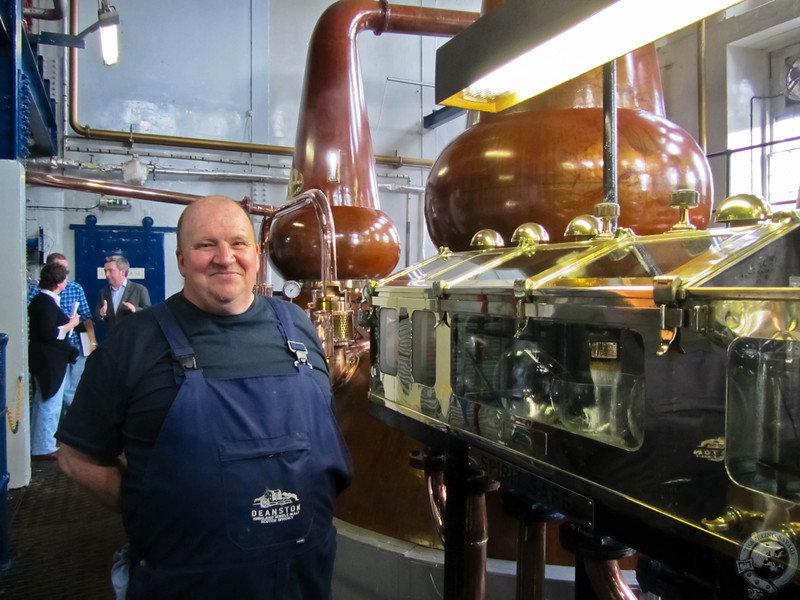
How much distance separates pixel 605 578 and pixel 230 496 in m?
0.78

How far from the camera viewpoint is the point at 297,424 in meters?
1.27

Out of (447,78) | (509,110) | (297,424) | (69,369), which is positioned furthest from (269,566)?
(69,369)

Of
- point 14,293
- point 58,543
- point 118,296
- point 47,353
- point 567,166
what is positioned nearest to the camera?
point 567,166

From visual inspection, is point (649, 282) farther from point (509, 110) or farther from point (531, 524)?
point (509, 110)

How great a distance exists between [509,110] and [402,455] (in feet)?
4.96

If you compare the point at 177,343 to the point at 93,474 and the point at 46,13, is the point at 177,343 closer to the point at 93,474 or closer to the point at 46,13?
the point at 93,474

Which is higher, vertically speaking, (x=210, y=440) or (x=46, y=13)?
(x=46, y=13)

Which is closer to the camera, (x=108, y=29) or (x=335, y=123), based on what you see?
(x=335, y=123)

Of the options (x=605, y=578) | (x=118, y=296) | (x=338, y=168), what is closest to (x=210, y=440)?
(x=605, y=578)

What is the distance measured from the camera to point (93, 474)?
124cm

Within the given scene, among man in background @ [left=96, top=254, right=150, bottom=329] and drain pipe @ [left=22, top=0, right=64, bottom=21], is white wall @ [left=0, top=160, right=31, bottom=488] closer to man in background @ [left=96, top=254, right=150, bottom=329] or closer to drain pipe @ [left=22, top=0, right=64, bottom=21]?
man in background @ [left=96, top=254, right=150, bottom=329]

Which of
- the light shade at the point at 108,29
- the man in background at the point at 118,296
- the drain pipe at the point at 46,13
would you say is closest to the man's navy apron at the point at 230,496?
the light shade at the point at 108,29

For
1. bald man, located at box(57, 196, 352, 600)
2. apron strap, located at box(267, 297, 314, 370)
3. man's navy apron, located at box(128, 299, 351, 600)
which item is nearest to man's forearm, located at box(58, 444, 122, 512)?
bald man, located at box(57, 196, 352, 600)

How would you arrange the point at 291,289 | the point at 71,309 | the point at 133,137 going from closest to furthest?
the point at 291,289, the point at 71,309, the point at 133,137
